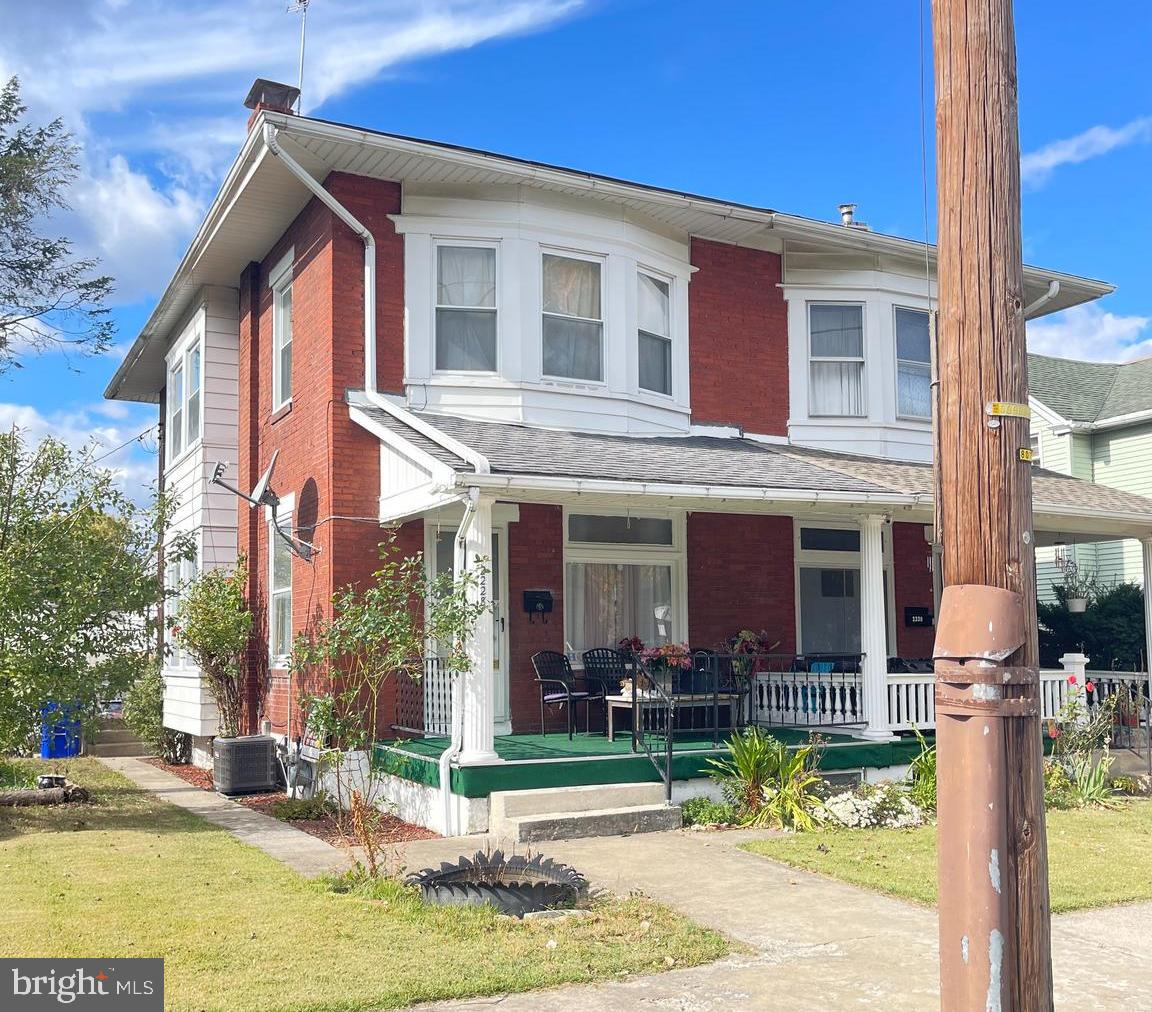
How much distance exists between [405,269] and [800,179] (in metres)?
6.22

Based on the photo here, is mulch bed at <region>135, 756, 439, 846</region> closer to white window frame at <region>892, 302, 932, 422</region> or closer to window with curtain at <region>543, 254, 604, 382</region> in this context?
window with curtain at <region>543, 254, 604, 382</region>

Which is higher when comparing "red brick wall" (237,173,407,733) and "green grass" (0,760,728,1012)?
"red brick wall" (237,173,407,733)

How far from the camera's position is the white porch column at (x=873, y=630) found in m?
12.0

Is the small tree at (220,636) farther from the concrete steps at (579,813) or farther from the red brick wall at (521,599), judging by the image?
the concrete steps at (579,813)

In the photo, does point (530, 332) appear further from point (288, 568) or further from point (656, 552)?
point (288, 568)

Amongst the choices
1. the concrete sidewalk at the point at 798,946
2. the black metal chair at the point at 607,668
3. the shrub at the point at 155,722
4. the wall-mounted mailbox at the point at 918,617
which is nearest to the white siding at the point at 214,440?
the shrub at the point at 155,722

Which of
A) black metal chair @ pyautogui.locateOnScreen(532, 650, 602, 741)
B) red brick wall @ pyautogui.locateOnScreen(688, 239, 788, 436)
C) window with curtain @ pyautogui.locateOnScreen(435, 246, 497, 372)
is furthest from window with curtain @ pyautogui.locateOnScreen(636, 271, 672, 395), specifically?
black metal chair @ pyautogui.locateOnScreen(532, 650, 602, 741)

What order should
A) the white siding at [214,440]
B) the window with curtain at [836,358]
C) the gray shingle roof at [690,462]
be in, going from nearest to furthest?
the gray shingle roof at [690,462], the window with curtain at [836,358], the white siding at [214,440]

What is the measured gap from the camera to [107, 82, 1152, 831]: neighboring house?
37.8ft

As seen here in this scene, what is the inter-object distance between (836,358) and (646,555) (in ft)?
12.0

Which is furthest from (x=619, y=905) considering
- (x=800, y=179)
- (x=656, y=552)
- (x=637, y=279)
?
(x=800, y=179)

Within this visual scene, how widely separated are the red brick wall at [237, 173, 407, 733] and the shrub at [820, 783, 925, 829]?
16.2ft

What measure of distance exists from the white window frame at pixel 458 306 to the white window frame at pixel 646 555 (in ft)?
6.10

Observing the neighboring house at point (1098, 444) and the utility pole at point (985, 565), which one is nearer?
the utility pole at point (985, 565)
